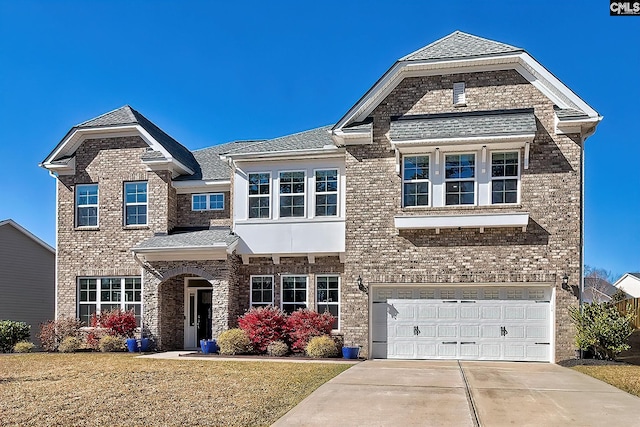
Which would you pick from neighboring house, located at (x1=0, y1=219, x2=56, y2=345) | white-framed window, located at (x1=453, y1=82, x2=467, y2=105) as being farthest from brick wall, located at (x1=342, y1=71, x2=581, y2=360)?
neighboring house, located at (x1=0, y1=219, x2=56, y2=345)

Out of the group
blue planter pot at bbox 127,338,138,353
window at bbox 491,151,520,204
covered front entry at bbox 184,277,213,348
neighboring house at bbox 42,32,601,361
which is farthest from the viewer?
covered front entry at bbox 184,277,213,348

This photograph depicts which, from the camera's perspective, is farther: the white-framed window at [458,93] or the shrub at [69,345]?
the shrub at [69,345]

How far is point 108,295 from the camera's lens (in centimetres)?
1983

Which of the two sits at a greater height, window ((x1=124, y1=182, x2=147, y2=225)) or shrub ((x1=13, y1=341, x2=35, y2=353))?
window ((x1=124, y1=182, x2=147, y2=225))

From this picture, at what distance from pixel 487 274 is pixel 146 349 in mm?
11456

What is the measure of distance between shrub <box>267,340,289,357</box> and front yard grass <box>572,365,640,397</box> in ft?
27.0

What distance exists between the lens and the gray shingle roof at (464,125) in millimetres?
15711

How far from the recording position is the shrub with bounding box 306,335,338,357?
16328 mm

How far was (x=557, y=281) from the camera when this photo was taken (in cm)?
1582

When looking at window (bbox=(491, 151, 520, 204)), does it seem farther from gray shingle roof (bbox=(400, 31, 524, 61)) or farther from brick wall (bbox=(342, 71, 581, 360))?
gray shingle roof (bbox=(400, 31, 524, 61))

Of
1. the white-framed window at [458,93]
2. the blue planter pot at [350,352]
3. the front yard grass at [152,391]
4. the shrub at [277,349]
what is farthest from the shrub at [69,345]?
the white-framed window at [458,93]

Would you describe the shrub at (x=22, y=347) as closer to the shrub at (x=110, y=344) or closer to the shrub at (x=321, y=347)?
the shrub at (x=110, y=344)

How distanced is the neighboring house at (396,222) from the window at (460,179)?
35mm

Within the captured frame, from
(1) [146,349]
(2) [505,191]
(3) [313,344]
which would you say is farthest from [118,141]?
(2) [505,191]
